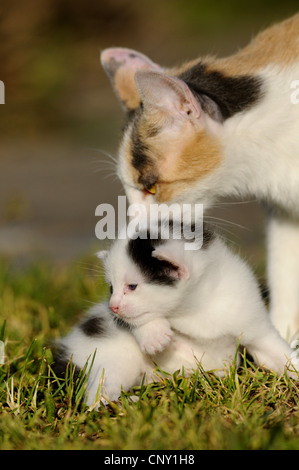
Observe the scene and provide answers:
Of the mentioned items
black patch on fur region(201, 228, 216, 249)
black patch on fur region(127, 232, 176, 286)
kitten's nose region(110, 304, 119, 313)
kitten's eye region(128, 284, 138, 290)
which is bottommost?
kitten's nose region(110, 304, 119, 313)

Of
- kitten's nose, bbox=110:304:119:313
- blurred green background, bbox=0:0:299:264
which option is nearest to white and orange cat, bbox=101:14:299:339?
kitten's nose, bbox=110:304:119:313

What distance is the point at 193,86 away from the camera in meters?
2.79

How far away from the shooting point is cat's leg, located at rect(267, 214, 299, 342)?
3199 mm

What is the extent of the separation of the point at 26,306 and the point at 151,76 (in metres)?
1.54

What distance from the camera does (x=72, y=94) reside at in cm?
1062

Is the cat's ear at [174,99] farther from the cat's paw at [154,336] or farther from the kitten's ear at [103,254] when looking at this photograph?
the cat's paw at [154,336]

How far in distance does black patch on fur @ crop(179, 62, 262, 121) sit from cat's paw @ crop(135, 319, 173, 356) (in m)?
0.89

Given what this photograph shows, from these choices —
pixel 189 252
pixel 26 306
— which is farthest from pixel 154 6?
pixel 189 252

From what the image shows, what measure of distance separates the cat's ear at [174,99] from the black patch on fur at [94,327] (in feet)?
2.76

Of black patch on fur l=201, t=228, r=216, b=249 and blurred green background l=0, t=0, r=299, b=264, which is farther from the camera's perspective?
blurred green background l=0, t=0, r=299, b=264

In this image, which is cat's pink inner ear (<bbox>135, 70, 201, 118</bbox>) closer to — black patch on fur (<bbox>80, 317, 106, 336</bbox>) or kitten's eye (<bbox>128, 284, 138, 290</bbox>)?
kitten's eye (<bbox>128, 284, 138, 290</bbox>)

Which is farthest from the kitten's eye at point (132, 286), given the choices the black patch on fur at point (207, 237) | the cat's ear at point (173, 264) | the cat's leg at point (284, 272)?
the cat's leg at point (284, 272)

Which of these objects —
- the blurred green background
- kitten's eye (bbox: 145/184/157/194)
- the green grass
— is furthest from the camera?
the blurred green background
